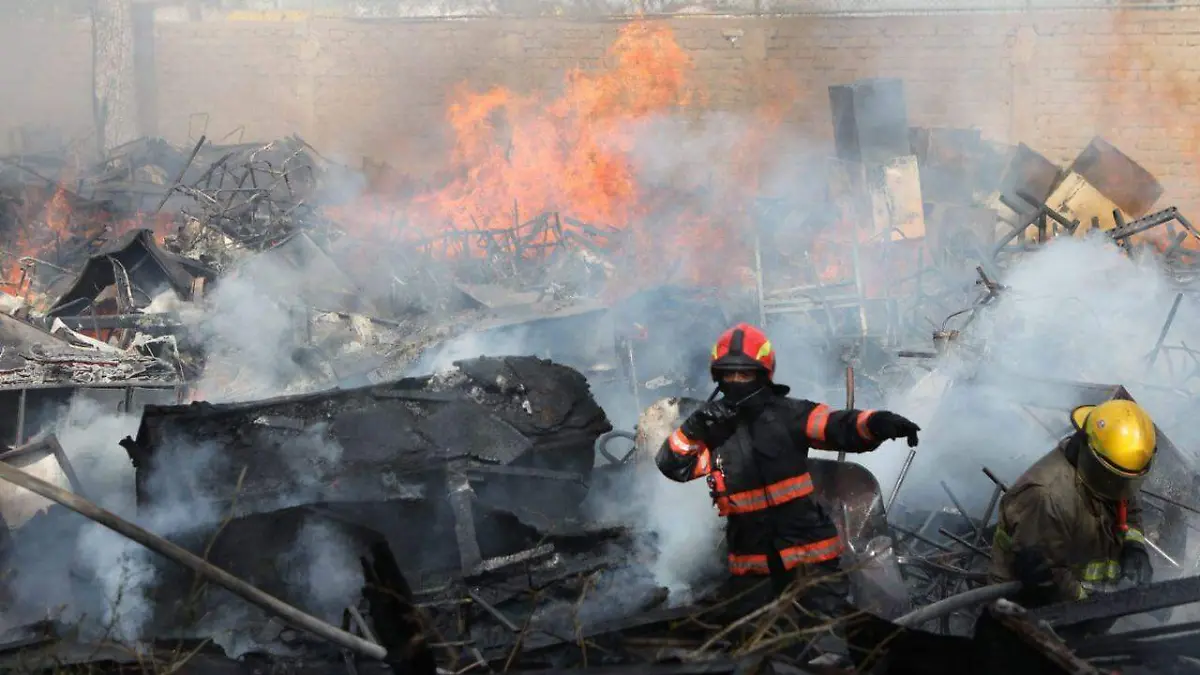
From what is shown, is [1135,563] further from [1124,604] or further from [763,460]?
[763,460]

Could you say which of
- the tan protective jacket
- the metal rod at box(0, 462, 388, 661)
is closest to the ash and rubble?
the metal rod at box(0, 462, 388, 661)

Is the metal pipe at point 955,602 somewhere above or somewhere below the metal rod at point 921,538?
above

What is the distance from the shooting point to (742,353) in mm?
4461

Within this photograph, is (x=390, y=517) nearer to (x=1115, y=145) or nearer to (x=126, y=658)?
(x=126, y=658)

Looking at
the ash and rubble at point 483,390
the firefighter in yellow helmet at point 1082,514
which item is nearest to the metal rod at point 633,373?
the ash and rubble at point 483,390

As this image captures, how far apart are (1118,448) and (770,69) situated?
13.1 meters

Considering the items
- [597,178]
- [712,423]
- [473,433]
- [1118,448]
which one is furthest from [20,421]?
[597,178]

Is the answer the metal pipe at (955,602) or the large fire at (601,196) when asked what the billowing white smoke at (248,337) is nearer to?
the large fire at (601,196)

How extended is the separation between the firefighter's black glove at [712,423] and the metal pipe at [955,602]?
1070 mm

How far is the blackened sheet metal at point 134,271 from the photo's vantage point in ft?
35.2

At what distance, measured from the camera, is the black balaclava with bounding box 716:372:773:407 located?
A: 14.8 feet

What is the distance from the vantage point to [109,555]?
5.35m

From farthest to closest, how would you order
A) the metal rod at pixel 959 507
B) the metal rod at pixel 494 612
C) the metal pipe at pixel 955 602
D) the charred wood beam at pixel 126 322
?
the charred wood beam at pixel 126 322 < the metal rod at pixel 959 507 < the metal rod at pixel 494 612 < the metal pipe at pixel 955 602

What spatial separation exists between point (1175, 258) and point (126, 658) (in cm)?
1179
